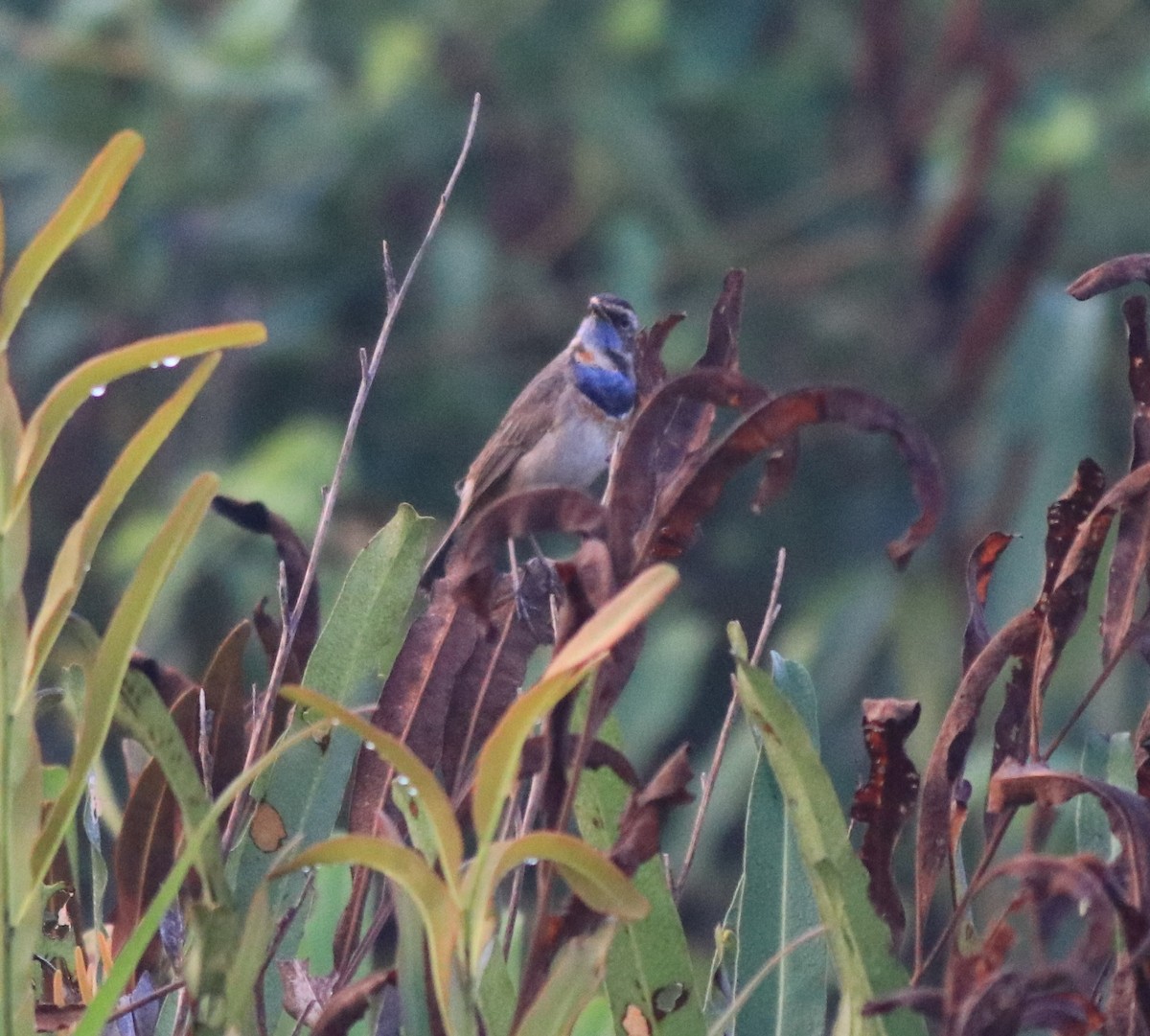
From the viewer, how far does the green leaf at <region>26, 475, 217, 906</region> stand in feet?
2.67

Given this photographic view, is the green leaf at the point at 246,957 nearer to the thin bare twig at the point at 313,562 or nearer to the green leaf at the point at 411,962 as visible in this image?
the green leaf at the point at 411,962

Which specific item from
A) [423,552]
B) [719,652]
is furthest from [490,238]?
[423,552]

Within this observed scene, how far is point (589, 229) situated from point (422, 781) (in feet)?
16.8

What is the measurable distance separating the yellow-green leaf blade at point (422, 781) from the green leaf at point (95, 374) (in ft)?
0.52

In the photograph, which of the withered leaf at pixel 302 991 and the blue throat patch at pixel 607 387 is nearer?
the withered leaf at pixel 302 991

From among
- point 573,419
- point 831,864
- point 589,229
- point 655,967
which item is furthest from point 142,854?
point 589,229

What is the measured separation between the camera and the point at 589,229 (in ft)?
19.0

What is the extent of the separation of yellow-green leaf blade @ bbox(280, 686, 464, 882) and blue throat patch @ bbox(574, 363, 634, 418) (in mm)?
1869

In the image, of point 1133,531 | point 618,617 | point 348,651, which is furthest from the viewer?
point 348,651

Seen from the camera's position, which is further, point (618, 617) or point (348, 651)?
point (348, 651)

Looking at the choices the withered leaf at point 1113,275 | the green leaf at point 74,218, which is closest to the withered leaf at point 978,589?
the withered leaf at point 1113,275

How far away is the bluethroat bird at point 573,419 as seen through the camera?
8.64 feet

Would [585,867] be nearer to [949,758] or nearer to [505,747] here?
[505,747]

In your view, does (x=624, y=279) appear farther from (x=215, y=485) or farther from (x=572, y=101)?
(x=215, y=485)
